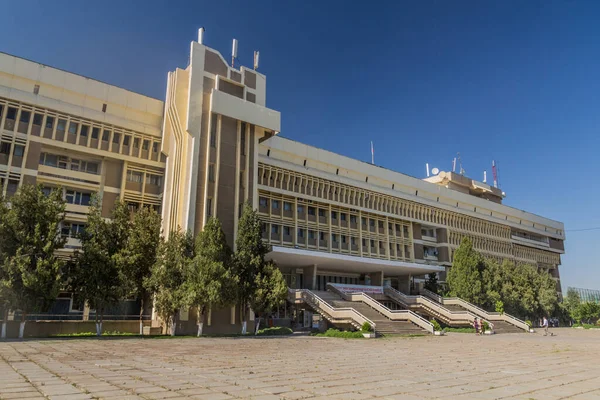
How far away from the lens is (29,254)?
73.4ft

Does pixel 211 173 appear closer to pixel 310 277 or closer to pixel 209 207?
pixel 209 207

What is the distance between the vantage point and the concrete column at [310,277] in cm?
4088

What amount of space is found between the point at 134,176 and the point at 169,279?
12.7 m

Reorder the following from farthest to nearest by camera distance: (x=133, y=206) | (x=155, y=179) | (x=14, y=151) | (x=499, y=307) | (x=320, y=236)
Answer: (x=320, y=236) < (x=499, y=307) < (x=155, y=179) < (x=133, y=206) < (x=14, y=151)

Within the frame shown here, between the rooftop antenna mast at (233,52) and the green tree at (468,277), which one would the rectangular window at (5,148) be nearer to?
the rooftop antenna mast at (233,52)

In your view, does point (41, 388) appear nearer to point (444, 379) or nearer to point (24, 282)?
point (444, 379)

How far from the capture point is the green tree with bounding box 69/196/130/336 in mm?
24391

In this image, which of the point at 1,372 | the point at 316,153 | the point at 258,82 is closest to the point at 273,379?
the point at 1,372

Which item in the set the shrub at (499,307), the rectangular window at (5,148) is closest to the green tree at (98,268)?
the rectangular window at (5,148)

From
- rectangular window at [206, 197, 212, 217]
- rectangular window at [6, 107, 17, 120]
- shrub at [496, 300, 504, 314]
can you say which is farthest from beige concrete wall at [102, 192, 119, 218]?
shrub at [496, 300, 504, 314]

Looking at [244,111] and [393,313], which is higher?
[244,111]

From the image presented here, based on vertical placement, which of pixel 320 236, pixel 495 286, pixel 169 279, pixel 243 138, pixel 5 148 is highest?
pixel 243 138

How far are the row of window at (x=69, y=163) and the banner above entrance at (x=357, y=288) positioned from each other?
2331 cm

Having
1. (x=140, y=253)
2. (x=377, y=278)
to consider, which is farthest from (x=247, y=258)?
(x=377, y=278)
